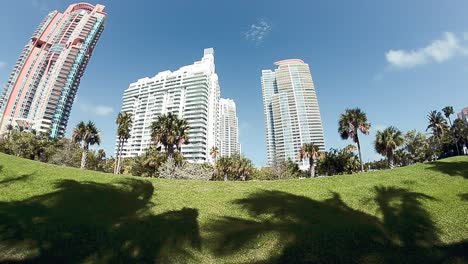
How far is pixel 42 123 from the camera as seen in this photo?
481ft

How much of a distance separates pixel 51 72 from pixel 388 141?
186114 millimetres

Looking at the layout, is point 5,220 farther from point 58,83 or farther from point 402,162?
point 58,83

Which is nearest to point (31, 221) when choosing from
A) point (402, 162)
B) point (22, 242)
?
point (22, 242)

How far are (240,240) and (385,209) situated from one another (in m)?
8.16

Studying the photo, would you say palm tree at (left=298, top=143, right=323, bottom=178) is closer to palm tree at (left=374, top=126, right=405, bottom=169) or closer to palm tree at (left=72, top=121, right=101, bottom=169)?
palm tree at (left=374, top=126, right=405, bottom=169)

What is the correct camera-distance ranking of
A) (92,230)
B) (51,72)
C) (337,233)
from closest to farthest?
(92,230)
(337,233)
(51,72)

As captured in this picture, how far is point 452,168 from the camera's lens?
726 inches

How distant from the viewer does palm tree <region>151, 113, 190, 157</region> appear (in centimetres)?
4738

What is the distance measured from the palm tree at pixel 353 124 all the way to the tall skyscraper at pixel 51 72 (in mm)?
158176

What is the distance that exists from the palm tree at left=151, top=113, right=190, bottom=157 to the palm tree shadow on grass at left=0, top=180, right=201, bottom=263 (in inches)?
1285

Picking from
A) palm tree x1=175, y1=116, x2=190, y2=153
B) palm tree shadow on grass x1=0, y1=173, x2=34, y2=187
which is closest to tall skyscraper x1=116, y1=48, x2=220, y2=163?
palm tree x1=175, y1=116, x2=190, y2=153

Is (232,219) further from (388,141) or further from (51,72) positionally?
(51,72)

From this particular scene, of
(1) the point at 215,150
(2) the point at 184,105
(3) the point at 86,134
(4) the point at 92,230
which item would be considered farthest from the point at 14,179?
(2) the point at 184,105

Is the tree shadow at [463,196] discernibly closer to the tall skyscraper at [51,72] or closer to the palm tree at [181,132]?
the palm tree at [181,132]
